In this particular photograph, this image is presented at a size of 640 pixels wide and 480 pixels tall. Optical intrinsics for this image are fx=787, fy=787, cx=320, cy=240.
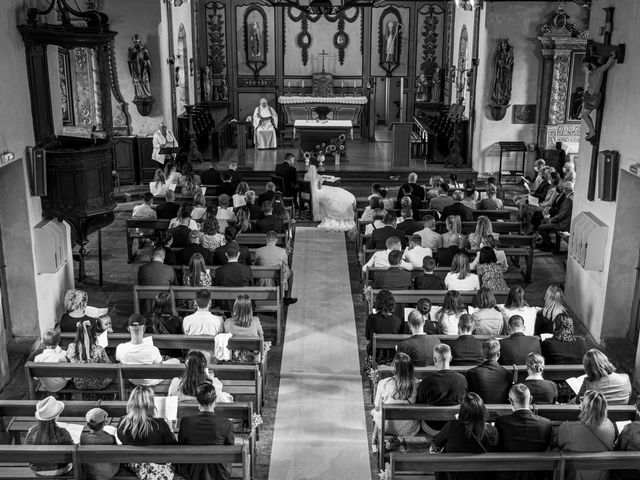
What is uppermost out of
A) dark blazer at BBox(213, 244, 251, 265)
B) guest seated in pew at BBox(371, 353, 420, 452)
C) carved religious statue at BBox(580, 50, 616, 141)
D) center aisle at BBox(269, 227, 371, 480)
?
carved religious statue at BBox(580, 50, 616, 141)

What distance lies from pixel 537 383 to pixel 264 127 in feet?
54.4

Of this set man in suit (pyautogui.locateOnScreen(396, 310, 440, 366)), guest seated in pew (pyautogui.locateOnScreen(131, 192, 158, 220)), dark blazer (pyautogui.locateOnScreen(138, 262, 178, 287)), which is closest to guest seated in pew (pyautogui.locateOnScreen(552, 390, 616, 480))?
man in suit (pyautogui.locateOnScreen(396, 310, 440, 366))

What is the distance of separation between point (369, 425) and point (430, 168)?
12.6m

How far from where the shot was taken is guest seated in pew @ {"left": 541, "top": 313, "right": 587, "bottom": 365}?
25.1 feet

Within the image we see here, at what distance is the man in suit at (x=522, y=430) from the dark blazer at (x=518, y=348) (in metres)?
1.58

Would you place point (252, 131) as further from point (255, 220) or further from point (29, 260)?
point (29, 260)

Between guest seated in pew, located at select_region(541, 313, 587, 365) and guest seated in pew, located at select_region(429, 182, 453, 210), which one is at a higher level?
guest seated in pew, located at select_region(429, 182, 453, 210)

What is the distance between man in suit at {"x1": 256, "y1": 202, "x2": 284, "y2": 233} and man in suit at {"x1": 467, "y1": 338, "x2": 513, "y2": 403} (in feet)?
19.8

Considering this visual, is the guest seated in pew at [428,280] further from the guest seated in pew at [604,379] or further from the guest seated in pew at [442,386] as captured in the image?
the guest seated in pew at [604,379]

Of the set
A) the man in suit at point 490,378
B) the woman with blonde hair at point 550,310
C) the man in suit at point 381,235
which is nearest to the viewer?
the man in suit at point 490,378

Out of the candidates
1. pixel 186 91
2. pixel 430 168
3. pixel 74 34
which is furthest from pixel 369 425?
pixel 186 91

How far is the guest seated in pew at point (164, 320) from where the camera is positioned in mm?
8516

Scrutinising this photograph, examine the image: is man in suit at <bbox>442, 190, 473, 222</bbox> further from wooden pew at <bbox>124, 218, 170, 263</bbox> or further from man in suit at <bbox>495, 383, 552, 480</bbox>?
man in suit at <bbox>495, 383, 552, 480</bbox>

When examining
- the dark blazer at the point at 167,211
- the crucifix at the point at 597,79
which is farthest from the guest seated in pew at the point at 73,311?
the crucifix at the point at 597,79
